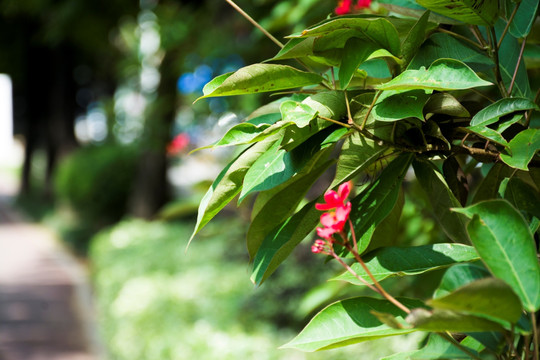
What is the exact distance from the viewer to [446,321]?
17.9 inches

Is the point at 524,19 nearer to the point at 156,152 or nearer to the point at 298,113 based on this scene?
the point at 298,113

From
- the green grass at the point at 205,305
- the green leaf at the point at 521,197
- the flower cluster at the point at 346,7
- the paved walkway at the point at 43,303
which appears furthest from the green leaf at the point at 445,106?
the paved walkway at the point at 43,303

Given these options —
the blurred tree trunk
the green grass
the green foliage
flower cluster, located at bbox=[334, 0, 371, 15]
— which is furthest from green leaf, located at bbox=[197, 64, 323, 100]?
the blurred tree trunk

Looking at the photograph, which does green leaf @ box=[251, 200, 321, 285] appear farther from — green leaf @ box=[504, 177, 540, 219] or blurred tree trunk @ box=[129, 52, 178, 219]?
blurred tree trunk @ box=[129, 52, 178, 219]

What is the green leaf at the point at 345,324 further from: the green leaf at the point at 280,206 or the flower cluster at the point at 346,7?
the flower cluster at the point at 346,7

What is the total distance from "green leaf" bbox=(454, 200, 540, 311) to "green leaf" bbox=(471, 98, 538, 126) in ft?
0.55

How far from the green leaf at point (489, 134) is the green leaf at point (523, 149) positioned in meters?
0.01

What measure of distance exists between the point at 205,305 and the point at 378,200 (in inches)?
136

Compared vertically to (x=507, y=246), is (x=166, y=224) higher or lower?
lower

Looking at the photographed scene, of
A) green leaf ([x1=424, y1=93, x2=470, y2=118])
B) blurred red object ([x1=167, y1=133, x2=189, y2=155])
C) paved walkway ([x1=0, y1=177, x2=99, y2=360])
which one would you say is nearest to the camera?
green leaf ([x1=424, y1=93, x2=470, y2=118])

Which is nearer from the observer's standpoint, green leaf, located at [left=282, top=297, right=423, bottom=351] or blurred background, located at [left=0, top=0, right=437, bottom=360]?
green leaf, located at [left=282, top=297, right=423, bottom=351]

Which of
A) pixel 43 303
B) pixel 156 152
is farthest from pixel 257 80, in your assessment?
pixel 156 152

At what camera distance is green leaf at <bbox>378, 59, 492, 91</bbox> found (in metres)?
0.57

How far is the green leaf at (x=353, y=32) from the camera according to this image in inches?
24.0
